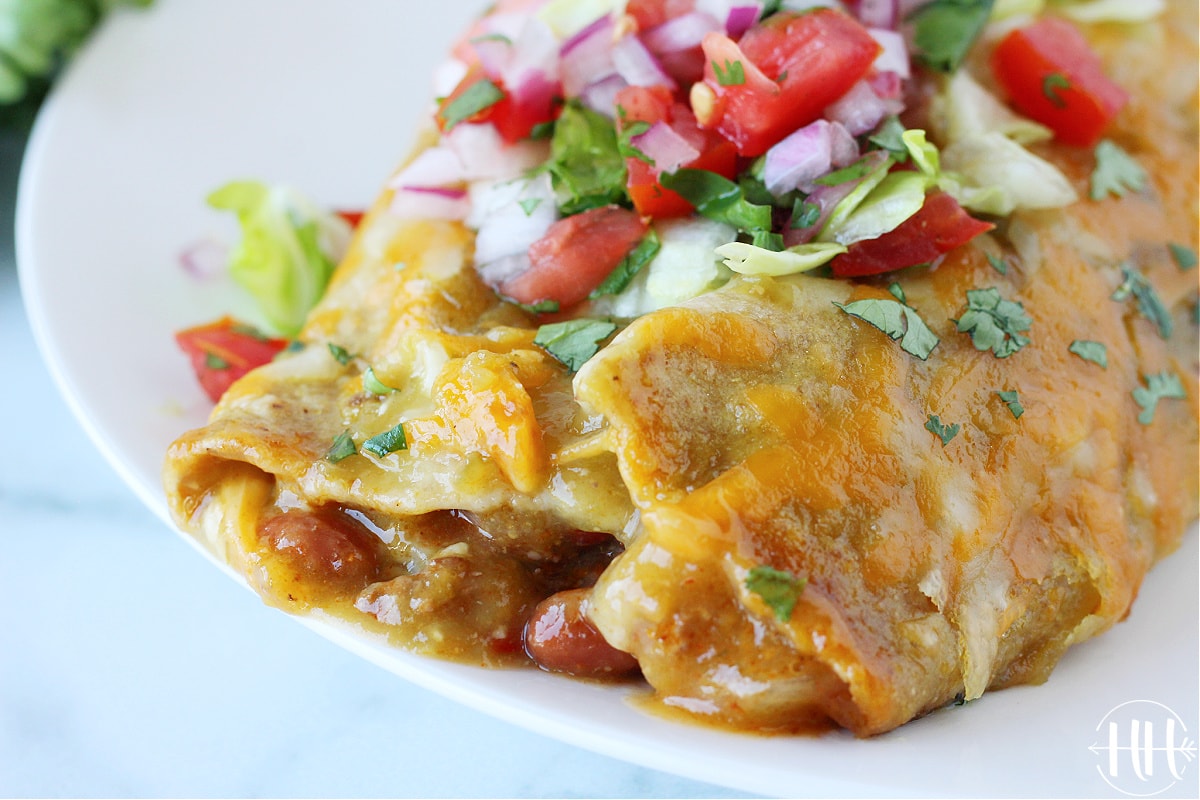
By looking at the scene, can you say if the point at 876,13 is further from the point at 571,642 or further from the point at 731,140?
the point at 571,642

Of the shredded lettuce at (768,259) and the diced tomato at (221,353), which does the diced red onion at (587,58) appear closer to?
the shredded lettuce at (768,259)

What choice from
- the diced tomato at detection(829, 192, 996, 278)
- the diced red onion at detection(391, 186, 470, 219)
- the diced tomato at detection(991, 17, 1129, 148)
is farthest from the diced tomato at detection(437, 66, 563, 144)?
the diced tomato at detection(991, 17, 1129, 148)

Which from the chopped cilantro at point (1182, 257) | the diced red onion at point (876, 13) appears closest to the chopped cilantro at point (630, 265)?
the diced red onion at point (876, 13)

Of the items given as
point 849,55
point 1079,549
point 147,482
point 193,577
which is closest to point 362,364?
point 147,482

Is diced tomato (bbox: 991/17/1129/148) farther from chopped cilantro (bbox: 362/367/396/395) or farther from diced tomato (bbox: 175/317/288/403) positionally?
diced tomato (bbox: 175/317/288/403)

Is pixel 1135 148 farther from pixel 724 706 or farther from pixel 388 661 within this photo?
pixel 388 661

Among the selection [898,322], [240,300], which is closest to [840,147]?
[898,322]
